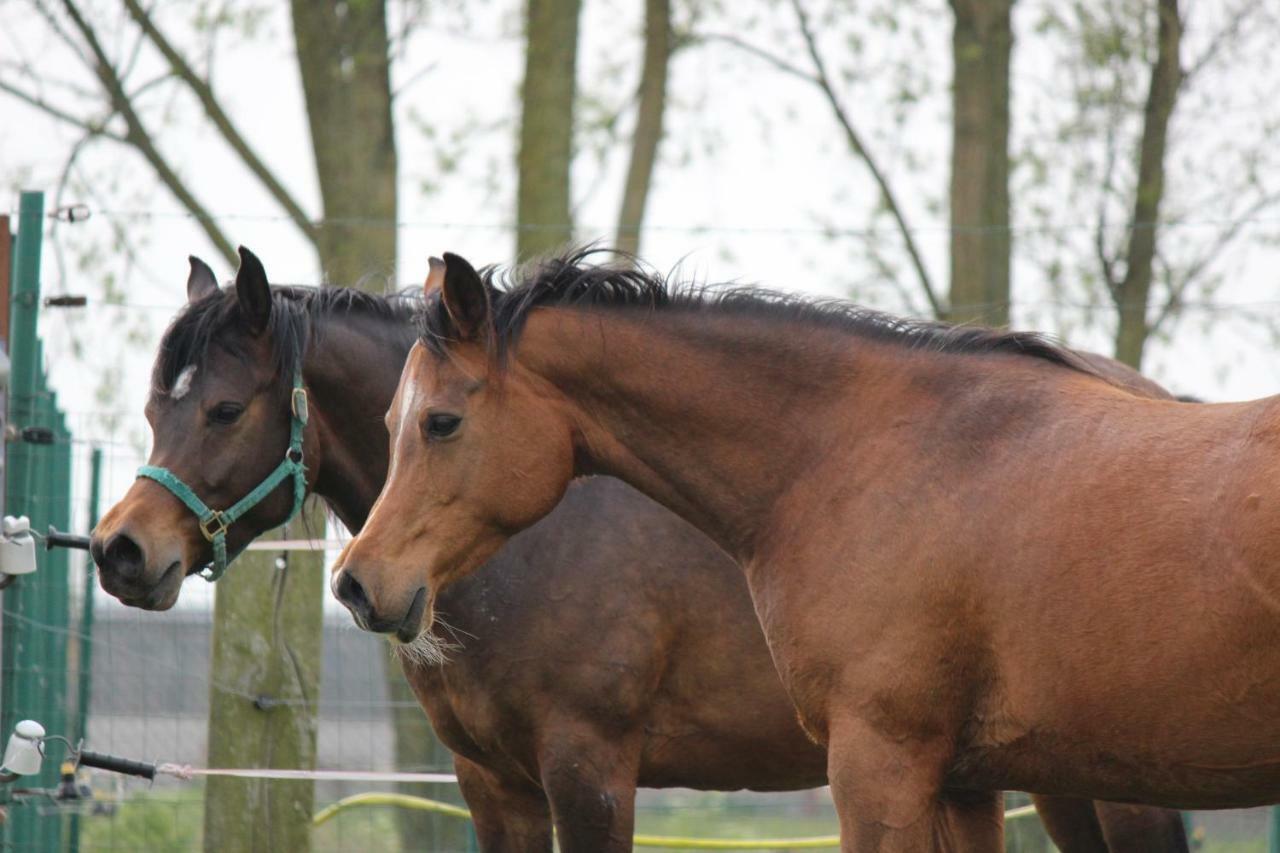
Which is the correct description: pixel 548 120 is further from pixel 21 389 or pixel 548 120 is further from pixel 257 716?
pixel 257 716

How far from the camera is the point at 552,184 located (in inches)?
386

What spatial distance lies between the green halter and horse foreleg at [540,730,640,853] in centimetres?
112

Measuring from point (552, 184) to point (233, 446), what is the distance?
18.3 feet

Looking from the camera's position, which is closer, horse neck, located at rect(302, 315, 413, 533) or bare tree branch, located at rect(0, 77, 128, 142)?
horse neck, located at rect(302, 315, 413, 533)

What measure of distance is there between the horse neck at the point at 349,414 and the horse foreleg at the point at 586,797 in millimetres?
1000

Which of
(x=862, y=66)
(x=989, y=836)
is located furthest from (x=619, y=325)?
Result: (x=862, y=66)

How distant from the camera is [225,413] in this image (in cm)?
451

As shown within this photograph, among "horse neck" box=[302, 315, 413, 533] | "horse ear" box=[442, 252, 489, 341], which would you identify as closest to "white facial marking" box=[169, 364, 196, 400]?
"horse neck" box=[302, 315, 413, 533]

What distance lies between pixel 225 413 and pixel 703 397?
5.20 feet

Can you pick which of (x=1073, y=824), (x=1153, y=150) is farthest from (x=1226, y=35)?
(x=1073, y=824)

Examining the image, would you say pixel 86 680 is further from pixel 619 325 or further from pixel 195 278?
pixel 619 325

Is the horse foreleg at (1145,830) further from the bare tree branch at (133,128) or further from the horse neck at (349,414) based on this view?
the bare tree branch at (133,128)

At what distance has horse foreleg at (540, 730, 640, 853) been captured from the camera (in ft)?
14.5

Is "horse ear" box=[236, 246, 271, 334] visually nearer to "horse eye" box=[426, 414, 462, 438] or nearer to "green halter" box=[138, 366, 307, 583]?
"green halter" box=[138, 366, 307, 583]
